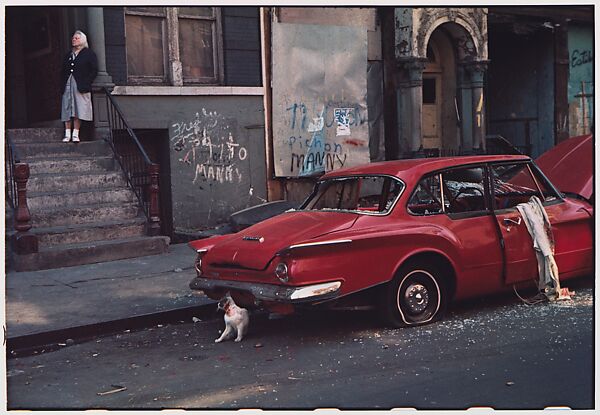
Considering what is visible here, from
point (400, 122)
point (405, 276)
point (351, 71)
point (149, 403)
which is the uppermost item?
point (351, 71)

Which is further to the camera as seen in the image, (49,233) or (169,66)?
(169,66)

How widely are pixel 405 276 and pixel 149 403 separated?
2611 mm

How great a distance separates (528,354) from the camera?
625 centimetres

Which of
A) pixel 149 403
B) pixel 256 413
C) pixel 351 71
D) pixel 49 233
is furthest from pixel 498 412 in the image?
pixel 351 71

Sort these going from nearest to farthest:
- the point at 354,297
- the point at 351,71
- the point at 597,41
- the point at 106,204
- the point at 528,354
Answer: the point at 597,41
the point at 528,354
the point at 354,297
the point at 106,204
the point at 351,71

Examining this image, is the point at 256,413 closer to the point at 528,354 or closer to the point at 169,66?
the point at 528,354

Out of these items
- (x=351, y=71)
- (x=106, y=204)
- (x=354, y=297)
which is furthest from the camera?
(x=351, y=71)

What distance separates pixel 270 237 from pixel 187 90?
7.28 metres

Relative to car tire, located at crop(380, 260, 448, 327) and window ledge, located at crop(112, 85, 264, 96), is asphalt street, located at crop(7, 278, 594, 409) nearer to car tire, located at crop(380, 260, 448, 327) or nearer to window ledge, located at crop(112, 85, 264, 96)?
car tire, located at crop(380, 260, 448, 327)

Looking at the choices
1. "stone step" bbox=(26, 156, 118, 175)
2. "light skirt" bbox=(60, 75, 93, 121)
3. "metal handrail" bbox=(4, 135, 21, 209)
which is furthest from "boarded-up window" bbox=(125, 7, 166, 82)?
"metal handrail" bbox=(4, 135, 21, 209)

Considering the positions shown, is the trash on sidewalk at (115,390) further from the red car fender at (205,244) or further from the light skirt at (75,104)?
A: the light skirt at (75,104)

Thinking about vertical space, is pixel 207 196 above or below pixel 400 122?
below

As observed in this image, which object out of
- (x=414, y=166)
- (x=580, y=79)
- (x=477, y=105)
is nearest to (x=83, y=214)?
(x=414, y=166)

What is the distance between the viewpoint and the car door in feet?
25.4
